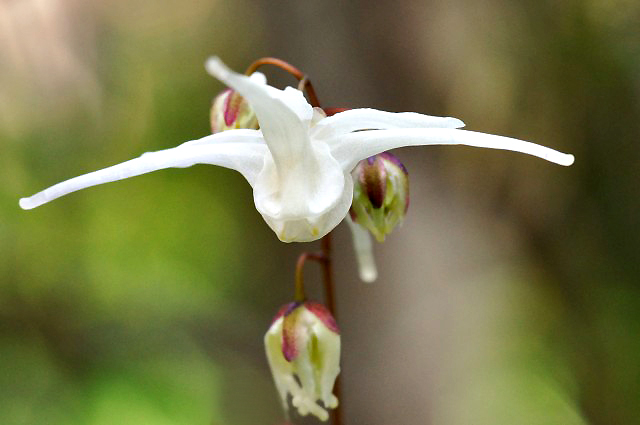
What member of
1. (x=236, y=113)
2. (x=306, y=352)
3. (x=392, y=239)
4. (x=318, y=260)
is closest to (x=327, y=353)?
(x=306, y=352)

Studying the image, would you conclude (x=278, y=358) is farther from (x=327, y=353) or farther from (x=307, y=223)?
(x=307, y=223)

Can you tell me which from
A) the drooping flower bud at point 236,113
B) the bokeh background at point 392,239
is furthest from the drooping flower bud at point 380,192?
the bokeh background at point 392,239

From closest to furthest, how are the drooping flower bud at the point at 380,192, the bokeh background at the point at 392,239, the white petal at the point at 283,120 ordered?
the white petal at the point at 283,120, the drooping flower bud at the point at 380,192, the bokeh background at the point at 392,239

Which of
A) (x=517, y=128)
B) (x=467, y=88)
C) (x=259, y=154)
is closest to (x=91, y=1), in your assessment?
(x=467, y=88)

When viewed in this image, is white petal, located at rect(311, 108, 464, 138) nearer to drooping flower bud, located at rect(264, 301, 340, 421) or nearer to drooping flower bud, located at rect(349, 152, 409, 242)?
drooping flower bud, located at rect(349, 152, 409, 242)

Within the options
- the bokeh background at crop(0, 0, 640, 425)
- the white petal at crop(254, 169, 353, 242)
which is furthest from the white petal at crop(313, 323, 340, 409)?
the bokeh background at crop(0, 0, 640, 425)

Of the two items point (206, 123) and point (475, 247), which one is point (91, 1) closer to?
point (206, 123)

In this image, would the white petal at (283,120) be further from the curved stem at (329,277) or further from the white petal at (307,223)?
the curved stem at (329,277)

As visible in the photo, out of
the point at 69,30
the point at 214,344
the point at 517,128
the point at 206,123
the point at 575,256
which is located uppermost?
the point at 69,30
